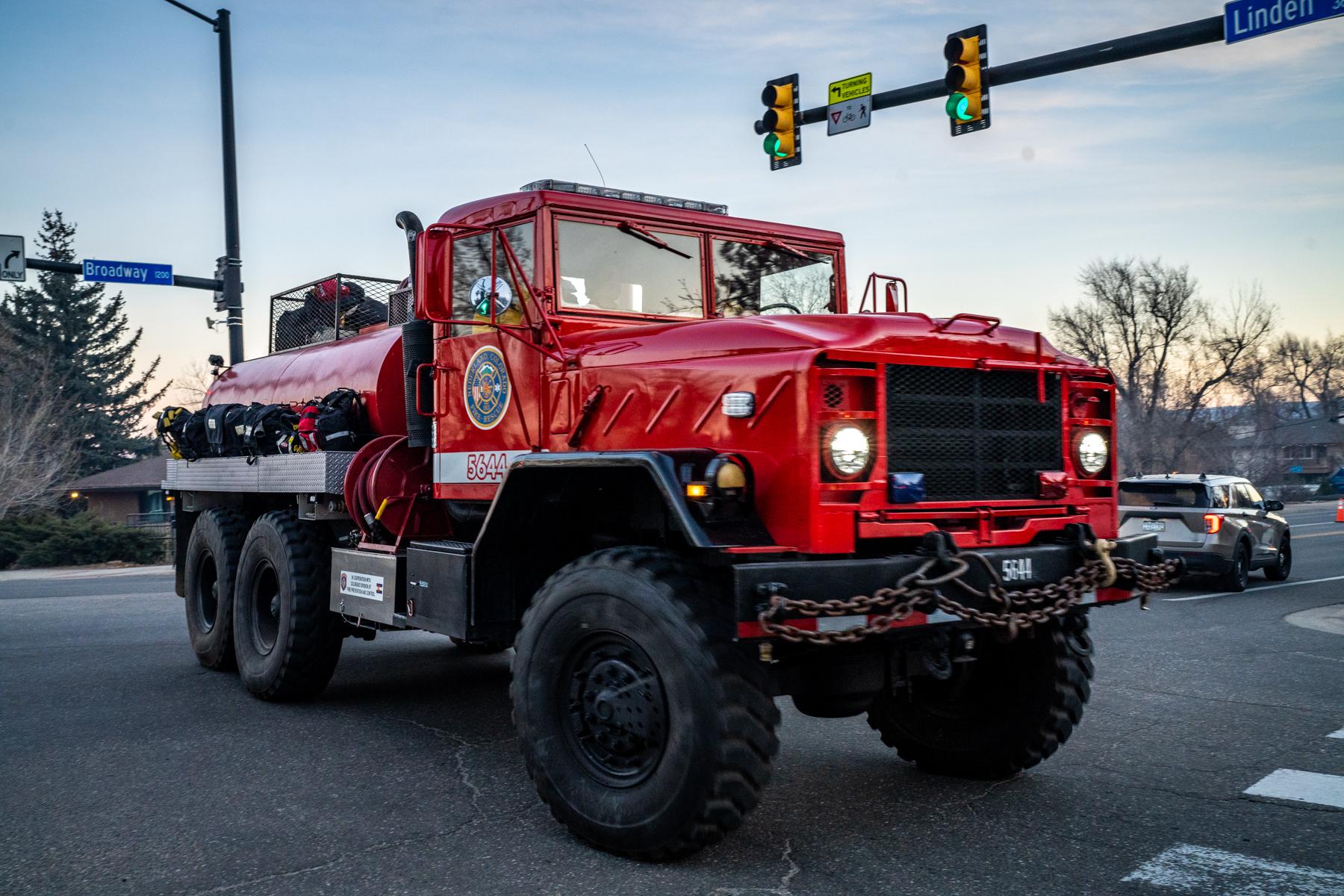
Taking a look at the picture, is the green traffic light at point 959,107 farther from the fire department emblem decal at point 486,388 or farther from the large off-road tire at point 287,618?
the large off-road tire at point 287,618

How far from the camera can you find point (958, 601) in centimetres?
442

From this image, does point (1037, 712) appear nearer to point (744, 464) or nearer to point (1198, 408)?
point (744, 464)

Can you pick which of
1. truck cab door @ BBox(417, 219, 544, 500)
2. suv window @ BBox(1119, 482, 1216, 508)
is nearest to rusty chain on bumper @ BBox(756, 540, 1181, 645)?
truck cab door @ BBox(417, 219, 544, 500)

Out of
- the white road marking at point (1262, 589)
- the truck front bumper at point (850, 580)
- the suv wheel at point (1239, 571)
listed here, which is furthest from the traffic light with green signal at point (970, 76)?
the truck front bumper at point (850, 580)

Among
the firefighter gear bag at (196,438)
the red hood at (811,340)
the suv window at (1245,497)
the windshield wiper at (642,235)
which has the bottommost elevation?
the suv window at (1245,497)

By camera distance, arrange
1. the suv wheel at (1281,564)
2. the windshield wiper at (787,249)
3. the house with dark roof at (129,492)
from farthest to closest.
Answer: the house with dark roof at (129,492) → the suv wheel at (1281,564) → the windshield wiper at (787,249)

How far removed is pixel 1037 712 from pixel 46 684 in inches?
262

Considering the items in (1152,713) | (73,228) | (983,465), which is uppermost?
(73,228)

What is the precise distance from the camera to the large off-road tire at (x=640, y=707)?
4227mm

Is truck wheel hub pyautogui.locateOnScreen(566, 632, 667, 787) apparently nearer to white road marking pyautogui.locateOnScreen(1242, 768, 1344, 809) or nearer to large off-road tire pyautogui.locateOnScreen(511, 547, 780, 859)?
large off-road tire pyautogui.locateOnScreen(511, 547, 780, 859)

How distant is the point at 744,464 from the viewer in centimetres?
461

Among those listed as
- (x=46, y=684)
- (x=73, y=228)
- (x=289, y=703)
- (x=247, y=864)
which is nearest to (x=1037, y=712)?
(x=247, y=864)

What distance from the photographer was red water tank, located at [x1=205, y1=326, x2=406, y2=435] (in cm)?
738

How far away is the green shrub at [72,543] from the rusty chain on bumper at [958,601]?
2144 centimetres
